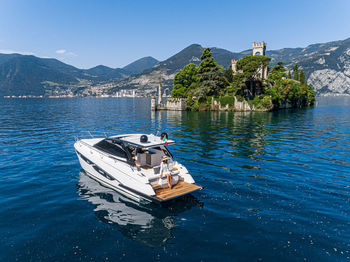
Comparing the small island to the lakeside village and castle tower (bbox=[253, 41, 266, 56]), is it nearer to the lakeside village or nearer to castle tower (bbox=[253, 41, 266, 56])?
the lakeside village

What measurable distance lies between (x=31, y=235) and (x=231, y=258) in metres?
7.59

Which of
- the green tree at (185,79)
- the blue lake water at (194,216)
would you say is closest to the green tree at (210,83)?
the green tree at (185,79)

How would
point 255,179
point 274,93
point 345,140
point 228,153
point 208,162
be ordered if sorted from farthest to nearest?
point 274,93 < point 345,140 < point 228,153 < point 208,162 < point 255,179

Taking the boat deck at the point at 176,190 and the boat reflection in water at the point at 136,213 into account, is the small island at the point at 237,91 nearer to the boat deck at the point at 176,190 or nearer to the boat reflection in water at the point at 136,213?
the boat deck at the point at 176,190

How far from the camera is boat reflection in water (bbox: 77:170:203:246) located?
802cm

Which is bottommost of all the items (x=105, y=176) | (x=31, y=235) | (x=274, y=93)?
(x=31, y=235)

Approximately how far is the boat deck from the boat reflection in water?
0.71 metres

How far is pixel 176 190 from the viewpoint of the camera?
10.3 m

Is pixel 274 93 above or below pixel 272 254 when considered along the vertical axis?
above

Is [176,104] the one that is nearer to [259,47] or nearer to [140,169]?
[140,169]

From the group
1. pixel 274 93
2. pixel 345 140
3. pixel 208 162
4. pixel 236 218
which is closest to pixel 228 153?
pixel 208 162

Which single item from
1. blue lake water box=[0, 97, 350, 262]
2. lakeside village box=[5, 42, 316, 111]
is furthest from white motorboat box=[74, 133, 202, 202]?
lakeside village box=[5, 42, 316, 111]

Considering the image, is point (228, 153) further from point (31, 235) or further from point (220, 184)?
point (31, 235)

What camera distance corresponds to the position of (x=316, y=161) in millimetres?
17531
